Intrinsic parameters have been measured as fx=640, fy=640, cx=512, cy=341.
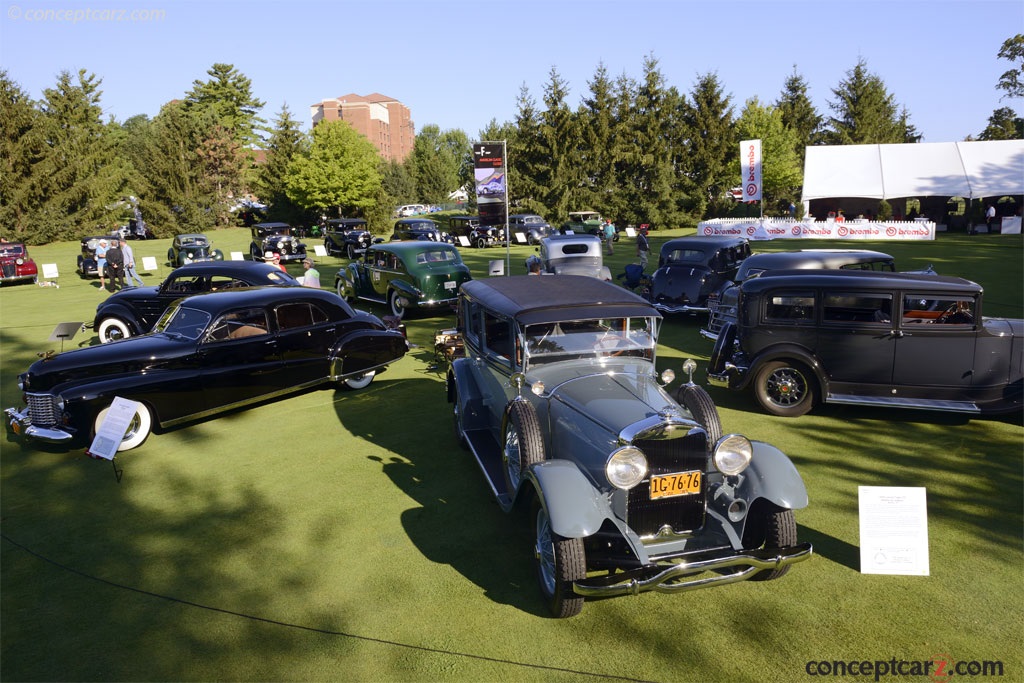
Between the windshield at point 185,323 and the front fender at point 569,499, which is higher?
the windshield at point 185,323

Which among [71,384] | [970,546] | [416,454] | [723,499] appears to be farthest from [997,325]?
[71,384]

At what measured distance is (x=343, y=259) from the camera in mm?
33250

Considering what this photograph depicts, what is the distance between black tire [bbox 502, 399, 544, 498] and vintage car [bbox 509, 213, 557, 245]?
1126 inches

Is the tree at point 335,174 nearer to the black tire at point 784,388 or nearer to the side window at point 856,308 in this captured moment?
the black tire at point 784,388

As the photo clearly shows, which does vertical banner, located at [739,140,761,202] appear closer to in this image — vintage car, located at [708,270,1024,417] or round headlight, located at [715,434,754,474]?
vintage car, located at [708,270,1024,417]

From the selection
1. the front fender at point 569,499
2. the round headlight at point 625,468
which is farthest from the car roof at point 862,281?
the front fender at point 569,499

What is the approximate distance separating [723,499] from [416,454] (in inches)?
155

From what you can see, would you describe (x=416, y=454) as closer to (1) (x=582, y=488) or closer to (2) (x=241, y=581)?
(2) (x=241, y=581)

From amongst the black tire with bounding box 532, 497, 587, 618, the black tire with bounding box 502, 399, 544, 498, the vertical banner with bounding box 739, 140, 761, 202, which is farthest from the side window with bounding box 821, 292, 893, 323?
the vertical banner with bounding box 739, 140, 761, 202

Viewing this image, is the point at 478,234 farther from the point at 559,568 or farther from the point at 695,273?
the point at 559,568

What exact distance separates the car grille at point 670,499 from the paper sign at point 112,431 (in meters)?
5.33

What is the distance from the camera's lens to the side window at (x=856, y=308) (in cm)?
818

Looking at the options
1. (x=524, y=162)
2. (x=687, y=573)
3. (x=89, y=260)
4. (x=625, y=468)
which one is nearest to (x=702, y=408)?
(x=625, y=468)

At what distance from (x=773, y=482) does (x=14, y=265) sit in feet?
95.2
